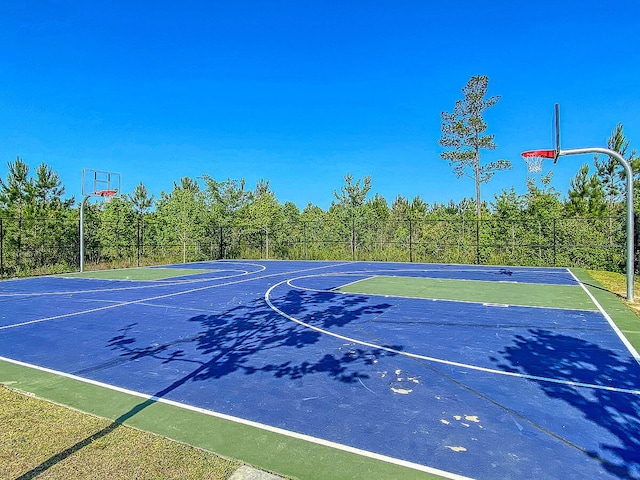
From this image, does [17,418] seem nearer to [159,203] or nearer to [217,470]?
[217,470]

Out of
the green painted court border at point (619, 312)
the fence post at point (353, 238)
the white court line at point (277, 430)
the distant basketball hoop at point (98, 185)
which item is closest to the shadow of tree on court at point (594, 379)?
the green painted court border at point (619, 312)

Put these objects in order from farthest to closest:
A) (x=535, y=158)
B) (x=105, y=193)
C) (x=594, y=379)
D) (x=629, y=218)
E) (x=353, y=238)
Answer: (x=353, y=238) < (x=105, y=193) < (x=535, y=158) < (x=629, y=218) < (x=594, y=379)

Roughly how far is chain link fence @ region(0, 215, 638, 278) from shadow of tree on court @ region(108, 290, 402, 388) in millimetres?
11828

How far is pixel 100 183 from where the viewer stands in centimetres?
1655

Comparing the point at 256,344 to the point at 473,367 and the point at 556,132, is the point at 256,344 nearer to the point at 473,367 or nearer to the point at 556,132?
the point at 473,367

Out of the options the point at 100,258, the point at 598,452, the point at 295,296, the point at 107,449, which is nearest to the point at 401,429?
the point at 598,452

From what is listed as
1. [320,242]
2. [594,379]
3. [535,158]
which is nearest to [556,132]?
[535,158]

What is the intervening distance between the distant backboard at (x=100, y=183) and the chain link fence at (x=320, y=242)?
200cm

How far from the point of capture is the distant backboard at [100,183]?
15.7 meters

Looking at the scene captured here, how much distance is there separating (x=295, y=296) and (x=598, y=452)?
7247mm

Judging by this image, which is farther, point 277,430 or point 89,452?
point 277,430

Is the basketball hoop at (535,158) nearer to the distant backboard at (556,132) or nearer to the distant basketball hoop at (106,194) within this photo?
the distant backboard at (556,132)

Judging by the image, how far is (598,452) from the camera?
2.73 meters

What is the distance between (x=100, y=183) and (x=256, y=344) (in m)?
14.4
